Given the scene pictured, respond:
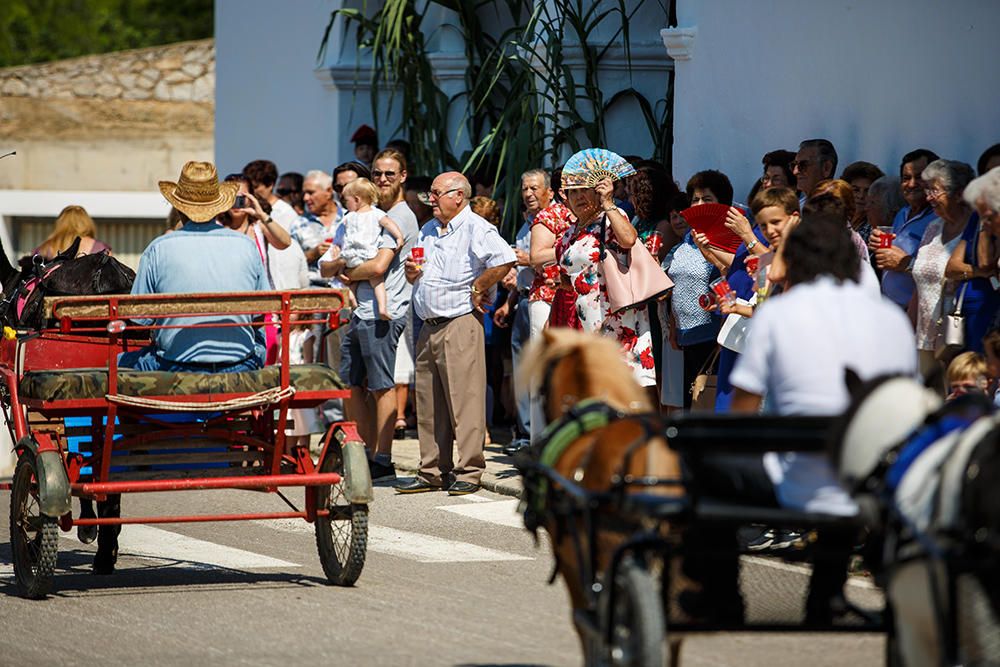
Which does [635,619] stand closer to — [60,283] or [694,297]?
[60,283]

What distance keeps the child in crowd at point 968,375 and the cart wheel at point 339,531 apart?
2975mm

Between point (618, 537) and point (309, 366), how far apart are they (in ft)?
11.7

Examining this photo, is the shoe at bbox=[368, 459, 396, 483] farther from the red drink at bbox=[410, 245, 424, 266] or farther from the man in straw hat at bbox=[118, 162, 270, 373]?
the man in straw hat at bbox=[118, 162, 270, 373]

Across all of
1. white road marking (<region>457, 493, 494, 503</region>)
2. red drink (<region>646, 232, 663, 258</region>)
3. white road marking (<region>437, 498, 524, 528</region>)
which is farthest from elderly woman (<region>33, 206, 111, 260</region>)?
red drink (<region>646, 232, 663, 258</region>)

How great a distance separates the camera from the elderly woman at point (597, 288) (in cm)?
1090

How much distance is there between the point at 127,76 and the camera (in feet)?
119

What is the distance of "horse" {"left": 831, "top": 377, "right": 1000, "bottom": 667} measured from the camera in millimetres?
4559

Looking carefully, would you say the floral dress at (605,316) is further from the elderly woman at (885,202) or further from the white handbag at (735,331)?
the elderly woman at (885,202)

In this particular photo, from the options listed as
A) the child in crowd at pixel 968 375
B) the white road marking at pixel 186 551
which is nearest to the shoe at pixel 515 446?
the white road marking at pixel 186 551

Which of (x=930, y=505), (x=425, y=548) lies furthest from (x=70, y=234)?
(x=930, y=505)

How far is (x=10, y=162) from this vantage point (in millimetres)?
35719

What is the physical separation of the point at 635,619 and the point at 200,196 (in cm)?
Answer: 498

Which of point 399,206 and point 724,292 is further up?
point 399,206

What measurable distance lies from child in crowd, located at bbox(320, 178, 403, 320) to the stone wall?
24343 mm
